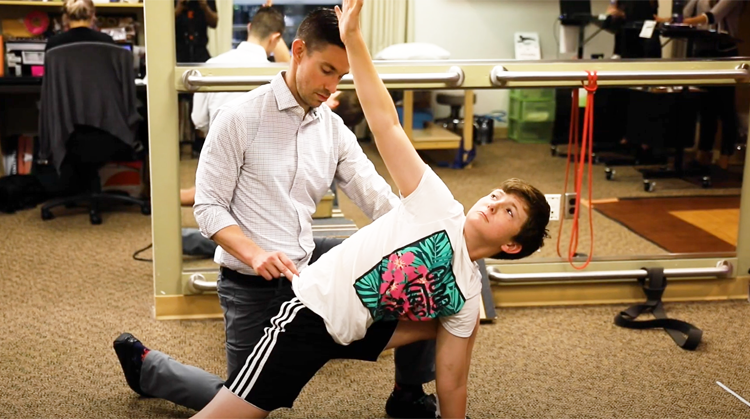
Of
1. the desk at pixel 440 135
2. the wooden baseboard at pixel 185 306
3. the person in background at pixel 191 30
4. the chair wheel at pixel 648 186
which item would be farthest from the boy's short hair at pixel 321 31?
the chair wheel at pixel 648 186

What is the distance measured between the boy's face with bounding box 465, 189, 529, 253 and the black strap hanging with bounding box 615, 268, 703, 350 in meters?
1.20

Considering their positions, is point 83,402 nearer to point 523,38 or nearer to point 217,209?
point 217,209

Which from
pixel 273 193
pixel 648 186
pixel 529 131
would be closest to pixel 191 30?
pixel 273 193

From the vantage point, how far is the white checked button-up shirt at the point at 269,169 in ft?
6.22

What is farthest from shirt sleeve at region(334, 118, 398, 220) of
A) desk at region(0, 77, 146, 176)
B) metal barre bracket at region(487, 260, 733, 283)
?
desk at region(0, 77, 146, 176)

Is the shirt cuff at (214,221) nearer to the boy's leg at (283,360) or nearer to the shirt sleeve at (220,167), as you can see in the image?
the shirt sleeve at (220,167)

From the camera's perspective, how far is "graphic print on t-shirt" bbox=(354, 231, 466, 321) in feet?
5.51

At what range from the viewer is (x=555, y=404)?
223cm

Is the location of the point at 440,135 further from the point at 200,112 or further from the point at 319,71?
the point at 319,71

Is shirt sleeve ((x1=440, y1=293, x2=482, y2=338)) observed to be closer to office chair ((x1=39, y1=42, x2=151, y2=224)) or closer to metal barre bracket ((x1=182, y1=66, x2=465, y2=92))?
metal barre bracket ((x1=182, y1=66, x2=465, y2=92))

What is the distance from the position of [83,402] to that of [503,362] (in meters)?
1.21

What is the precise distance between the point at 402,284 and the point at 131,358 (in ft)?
2.88

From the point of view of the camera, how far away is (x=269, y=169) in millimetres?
1946

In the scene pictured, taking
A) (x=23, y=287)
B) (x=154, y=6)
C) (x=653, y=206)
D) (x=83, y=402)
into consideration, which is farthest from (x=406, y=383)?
(x=653, y=206)
